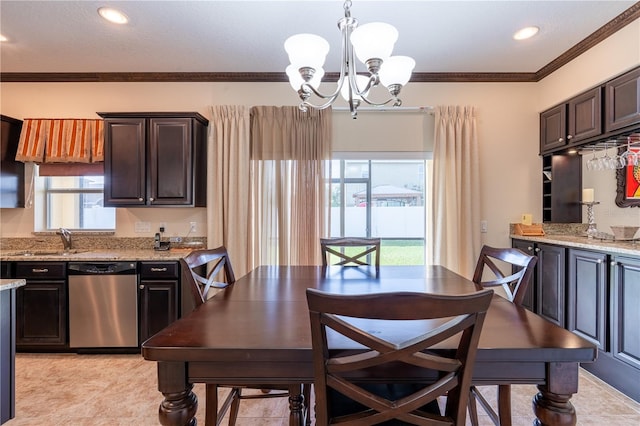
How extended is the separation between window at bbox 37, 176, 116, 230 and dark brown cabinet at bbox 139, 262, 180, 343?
1.06 m

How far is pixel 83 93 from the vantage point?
11.7 ft

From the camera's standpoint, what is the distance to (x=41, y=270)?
2959mm

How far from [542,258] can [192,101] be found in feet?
12.7

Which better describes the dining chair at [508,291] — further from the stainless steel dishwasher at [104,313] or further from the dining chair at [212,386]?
the stainless steel dishwasher at [104,313]

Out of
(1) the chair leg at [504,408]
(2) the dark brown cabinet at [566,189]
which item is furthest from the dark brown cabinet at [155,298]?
(2) the dark brown cabinet at [566,189]

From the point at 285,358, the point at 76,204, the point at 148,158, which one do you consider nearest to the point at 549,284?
the point at 285,358

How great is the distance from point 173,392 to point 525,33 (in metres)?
3.44

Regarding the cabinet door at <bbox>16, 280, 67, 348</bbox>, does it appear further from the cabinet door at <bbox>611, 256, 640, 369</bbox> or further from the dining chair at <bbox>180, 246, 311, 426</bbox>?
the cabinet door at <bbox>611, 256, 640, 369</bbox>

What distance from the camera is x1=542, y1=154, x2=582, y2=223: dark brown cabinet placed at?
3.37 metres

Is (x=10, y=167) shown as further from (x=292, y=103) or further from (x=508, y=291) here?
(x=508, y=291)

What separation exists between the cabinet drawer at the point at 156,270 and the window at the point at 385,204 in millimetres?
1640

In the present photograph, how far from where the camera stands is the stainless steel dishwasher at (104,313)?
296 centimetres

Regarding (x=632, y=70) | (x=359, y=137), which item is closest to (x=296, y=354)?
(x=359, y=137)

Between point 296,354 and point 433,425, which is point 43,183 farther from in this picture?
point 433,425
